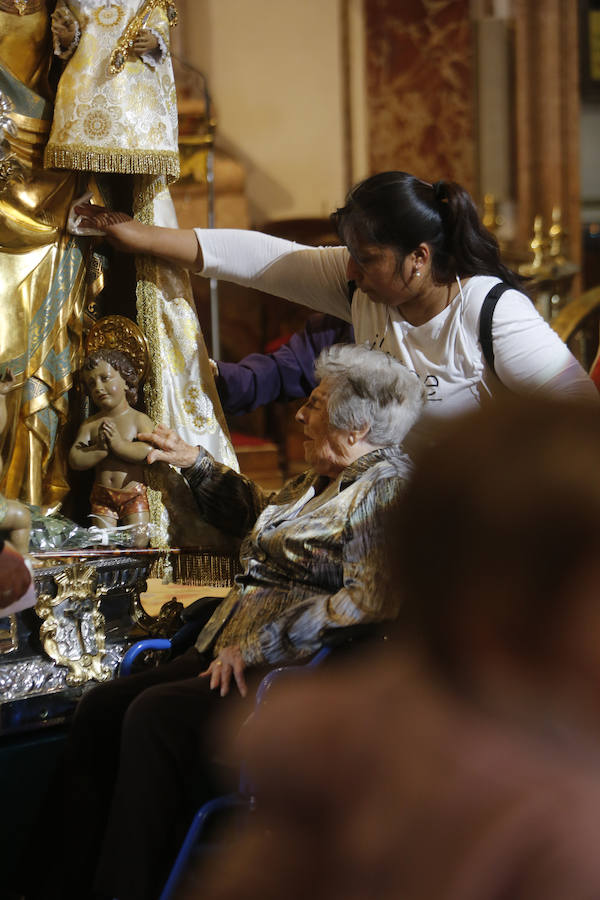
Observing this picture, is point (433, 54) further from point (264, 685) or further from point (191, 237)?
point (264, 685)

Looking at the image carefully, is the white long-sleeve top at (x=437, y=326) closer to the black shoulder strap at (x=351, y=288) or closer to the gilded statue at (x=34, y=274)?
the black shoulder strap at (x=351, y=288)

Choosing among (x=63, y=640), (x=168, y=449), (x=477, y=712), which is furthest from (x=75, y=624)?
(x=477, y=712)

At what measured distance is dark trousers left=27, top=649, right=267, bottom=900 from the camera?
7.22 feet

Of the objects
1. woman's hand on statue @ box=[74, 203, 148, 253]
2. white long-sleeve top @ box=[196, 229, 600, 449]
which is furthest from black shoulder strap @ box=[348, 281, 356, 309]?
woman's hand on statue @ box=[74, 203, 148, 253]

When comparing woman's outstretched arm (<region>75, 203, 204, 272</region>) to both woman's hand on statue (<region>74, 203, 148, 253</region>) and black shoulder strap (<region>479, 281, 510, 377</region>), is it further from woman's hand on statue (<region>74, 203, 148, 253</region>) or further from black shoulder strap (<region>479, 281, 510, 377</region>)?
black shoulder strap (<region>479, 281, 510, 377</region>)

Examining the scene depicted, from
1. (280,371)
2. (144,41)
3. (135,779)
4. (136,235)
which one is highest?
(144,41)

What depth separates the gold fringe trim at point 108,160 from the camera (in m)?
2.82

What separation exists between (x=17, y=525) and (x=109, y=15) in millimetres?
1369

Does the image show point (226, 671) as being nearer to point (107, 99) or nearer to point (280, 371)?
point (280, 371)

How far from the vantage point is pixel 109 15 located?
2855 mm

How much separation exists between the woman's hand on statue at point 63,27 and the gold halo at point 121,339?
72 cm

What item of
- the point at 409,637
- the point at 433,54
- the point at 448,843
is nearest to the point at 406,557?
the point at 409,637

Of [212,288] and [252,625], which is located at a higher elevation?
[212,288]

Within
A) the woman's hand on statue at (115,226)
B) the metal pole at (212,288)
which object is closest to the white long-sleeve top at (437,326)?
the woman's hand on statue at (115,226)
